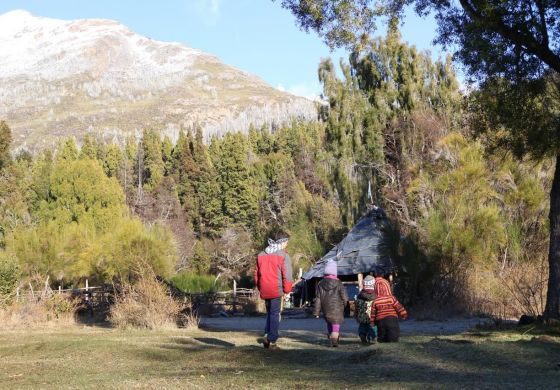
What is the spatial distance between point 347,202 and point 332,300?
2937 cm

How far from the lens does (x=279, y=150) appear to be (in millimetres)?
86562

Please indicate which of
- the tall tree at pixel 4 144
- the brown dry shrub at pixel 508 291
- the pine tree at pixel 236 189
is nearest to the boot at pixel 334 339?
the brown dry shrub at pixel 508 291

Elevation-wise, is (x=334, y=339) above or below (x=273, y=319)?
below

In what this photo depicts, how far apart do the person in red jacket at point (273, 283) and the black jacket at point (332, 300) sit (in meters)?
1.15

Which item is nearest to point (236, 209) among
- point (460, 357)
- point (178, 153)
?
point (178, 153)

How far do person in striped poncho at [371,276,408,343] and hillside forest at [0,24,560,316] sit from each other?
410 cm

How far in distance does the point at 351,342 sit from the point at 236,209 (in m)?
53.0

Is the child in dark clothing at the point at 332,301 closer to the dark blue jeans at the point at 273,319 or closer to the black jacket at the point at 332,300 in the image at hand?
the black jacket at the point at 332,300

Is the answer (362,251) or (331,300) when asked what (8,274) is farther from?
(331,300)

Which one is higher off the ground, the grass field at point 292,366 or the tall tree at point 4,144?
the tall tree at point 4,144

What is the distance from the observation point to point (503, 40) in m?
12.5

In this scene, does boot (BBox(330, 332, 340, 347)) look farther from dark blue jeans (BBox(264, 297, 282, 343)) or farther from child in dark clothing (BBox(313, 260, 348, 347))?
dark blue jeans (BBox(264, 297, 282, 343))

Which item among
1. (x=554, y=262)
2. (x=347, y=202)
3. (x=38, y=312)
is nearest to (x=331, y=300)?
(x=554, y=262)

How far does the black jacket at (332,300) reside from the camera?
11344 millimetres
